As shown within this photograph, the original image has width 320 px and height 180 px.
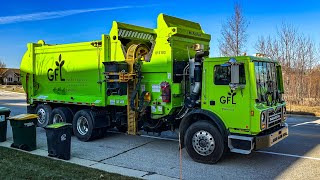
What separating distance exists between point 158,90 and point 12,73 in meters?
109

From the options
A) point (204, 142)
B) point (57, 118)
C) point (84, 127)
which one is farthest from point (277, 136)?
point (57, 118)

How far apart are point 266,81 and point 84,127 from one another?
564 centimetres

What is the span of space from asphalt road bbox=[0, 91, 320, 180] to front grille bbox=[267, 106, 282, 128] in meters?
0.88

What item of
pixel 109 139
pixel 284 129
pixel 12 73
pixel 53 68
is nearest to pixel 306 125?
pixel 284 129

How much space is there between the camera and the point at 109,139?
34.4 ft

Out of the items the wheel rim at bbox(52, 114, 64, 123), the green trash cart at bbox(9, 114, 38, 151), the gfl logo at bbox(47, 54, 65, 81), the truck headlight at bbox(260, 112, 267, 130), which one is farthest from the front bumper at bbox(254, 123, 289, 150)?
the gfl logo at bbox(47, 54, 65, 81)

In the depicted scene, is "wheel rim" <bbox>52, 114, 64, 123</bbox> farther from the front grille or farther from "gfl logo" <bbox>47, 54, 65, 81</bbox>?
the front grille

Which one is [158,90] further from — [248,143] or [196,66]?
[248,143]

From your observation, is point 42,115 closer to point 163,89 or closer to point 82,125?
point 82,125

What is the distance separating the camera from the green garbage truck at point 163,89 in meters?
7.14

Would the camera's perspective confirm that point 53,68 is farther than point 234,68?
Yes

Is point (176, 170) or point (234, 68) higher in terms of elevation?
point (234, 68)

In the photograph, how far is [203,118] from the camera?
7.81 metres

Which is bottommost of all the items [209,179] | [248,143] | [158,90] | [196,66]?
[209,179]
